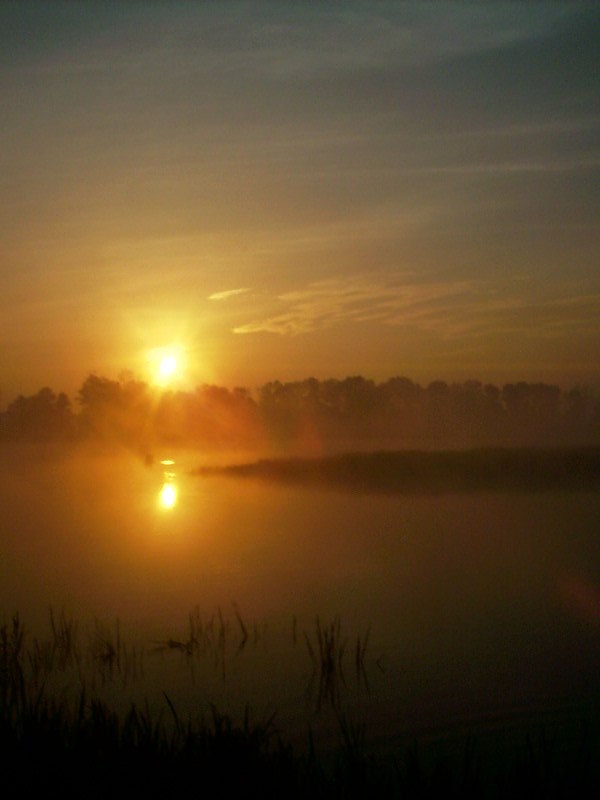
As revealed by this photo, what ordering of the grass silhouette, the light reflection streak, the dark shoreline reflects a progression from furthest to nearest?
the dark shoreline → the light reflection streak → the grass silhouette

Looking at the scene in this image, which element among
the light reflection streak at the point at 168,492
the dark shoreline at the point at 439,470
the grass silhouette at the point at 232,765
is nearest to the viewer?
the grass silhouette at the point at 232,765

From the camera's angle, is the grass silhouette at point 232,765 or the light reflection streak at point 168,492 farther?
the light reflection streak at point 168,492

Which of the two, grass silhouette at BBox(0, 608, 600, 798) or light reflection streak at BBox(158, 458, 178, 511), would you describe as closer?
grass silhouette at BBox(0, 608, 600, 798)

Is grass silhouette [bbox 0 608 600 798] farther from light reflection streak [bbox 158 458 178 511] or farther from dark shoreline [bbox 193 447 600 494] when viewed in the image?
dark shoreline [bbox 193 447 600 494]

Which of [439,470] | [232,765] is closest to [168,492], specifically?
[439,470]

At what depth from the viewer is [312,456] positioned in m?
49.7

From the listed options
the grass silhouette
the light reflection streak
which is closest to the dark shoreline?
the light reflection streak

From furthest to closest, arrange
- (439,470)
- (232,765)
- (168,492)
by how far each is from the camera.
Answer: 1. (439,470)
2. (168,492)
3. (232,765)

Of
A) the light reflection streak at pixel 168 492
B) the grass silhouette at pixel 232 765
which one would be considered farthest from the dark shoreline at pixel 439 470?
the grass silhouette at pixel 232 765

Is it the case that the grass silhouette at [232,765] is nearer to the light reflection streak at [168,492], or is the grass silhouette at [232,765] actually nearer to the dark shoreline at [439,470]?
the light reflection streak at [168,492]

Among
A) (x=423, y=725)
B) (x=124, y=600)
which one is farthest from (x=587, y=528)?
(x=423, y=725)

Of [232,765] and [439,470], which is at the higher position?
[439,470]

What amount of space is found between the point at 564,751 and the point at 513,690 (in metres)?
2.10

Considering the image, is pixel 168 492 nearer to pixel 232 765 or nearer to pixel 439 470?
pixel 439 470
